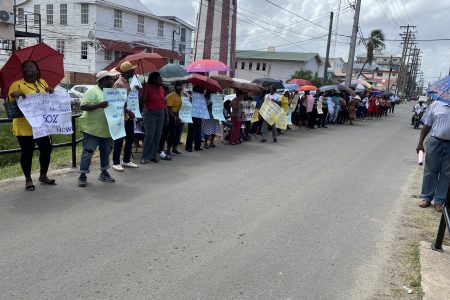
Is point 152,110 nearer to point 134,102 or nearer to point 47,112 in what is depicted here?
point 134,102

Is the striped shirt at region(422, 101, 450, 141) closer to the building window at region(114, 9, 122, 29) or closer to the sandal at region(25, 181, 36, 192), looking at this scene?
the sandal at region(25, 181, 36, 192)

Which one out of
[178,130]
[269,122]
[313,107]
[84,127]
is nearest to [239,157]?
[178,130]

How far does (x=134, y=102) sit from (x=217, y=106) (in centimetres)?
367

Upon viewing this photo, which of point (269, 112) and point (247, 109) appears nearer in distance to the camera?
point (247, 109)

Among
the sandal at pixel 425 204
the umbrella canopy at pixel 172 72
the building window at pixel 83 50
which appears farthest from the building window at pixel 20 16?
the sandal at pixel 425 204

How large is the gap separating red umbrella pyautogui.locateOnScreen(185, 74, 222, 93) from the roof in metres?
51.6

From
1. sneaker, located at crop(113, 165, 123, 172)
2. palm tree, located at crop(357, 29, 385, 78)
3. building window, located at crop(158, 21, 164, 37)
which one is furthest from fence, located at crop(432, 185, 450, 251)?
palm tree, located at crop(357, 29, 385, 78)

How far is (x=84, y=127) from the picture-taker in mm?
6285

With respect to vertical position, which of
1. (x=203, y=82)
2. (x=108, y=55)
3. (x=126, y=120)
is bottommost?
(x=126, y=120)

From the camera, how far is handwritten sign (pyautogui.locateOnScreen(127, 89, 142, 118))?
749 cm

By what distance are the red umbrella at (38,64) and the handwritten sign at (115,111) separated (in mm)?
808

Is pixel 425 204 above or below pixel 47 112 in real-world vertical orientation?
below

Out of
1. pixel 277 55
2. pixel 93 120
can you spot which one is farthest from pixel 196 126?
pixel 277 55

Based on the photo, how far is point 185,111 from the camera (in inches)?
382
